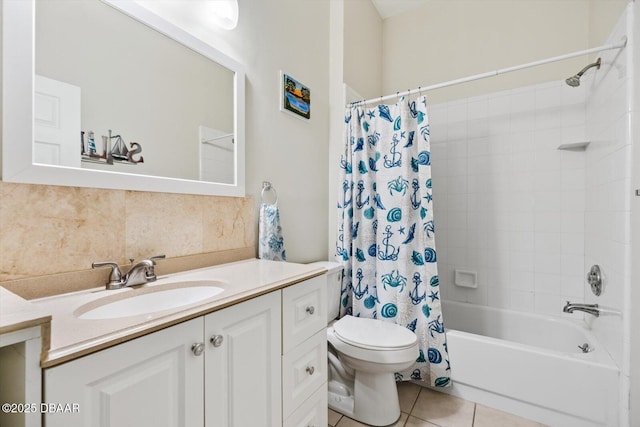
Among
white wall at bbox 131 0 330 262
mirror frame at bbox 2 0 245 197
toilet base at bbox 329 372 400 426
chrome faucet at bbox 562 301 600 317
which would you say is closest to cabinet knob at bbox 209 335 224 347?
mirror frame at bbox 2 0 245 197

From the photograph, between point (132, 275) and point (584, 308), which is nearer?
point (132, 275)

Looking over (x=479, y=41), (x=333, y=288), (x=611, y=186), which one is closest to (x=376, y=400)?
(x=333, y=288)

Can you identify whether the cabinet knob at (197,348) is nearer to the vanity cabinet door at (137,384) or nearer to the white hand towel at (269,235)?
the vanity cabinet door at (137,384)

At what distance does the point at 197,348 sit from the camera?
2.33ft

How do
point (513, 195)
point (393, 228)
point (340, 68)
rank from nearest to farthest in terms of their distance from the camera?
point (393, 228) → point (340, 68) → point (513, 195)

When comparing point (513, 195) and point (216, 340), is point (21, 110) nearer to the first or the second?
point (216, 340)

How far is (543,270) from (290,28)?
245 centimetres

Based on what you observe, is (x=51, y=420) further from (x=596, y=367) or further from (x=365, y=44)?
(x=365, y=44)

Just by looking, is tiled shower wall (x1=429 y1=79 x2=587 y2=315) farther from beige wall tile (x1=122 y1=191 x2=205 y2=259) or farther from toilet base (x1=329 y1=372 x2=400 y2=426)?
beige wall tile (x1=122 y1=191 x2=205 y2=259)

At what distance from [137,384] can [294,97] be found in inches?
63.9

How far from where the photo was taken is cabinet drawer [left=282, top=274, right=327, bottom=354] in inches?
40.1

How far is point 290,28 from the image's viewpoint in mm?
1800

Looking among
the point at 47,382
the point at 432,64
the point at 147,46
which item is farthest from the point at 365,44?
the point at 47,382

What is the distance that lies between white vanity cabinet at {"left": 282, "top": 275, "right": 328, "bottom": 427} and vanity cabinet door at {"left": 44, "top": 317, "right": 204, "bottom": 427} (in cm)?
35
